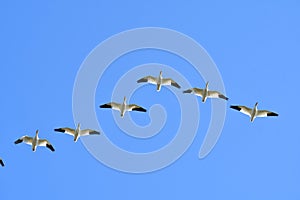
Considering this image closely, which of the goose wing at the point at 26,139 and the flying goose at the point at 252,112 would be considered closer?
the flying goose at the point at 252,112

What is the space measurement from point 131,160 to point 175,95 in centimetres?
570

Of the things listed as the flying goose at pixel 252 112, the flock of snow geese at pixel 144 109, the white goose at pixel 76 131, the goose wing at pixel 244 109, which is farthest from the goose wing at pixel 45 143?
the goose wing at pixel 244 109

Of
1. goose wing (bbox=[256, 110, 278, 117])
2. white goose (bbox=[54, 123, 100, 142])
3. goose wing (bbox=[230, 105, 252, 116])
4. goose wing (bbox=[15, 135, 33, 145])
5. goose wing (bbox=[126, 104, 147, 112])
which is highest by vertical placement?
goose wing (bbox=[230, 105, 252, 116])

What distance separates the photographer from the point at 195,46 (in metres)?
65.8

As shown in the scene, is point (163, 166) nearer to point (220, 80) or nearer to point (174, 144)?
point (174, 144)

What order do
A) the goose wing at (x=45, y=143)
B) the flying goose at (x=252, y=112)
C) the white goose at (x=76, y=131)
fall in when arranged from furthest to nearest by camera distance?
the goose wing at (x=45, y=143)
the white goose at (x=76, y=131)
the flying goose at (x=252, y=112)

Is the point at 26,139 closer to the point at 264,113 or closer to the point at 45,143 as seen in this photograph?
the point at 45,143

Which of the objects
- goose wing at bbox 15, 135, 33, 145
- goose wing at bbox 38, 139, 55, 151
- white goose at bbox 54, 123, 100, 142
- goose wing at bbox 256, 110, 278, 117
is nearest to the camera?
goose wing at bbox 256, 110, 278, 117

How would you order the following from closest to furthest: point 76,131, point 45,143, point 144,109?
1. point 144,109
2. point 76,131
3. point 45,143

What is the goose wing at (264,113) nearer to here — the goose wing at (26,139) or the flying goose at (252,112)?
the flying goose at (252,112)

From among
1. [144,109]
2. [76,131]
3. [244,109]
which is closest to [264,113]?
[244,109]

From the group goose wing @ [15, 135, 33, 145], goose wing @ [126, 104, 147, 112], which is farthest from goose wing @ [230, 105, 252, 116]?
goose wing @ [15, 135, 33, 145]

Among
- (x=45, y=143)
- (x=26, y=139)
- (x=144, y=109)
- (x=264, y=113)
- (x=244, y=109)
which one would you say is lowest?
(x=26, y=139)

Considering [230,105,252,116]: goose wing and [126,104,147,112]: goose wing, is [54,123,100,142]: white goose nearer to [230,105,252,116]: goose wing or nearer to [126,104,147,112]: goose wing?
[126,104,147,112]: goose wing
